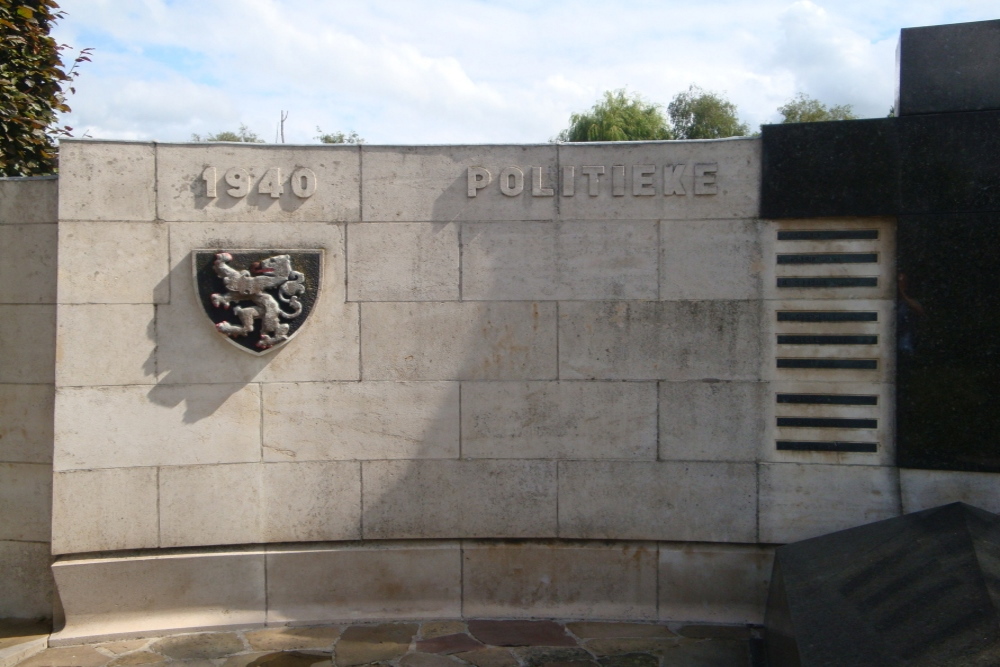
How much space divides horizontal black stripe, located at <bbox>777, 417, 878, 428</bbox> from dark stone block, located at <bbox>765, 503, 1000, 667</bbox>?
0.72 metres

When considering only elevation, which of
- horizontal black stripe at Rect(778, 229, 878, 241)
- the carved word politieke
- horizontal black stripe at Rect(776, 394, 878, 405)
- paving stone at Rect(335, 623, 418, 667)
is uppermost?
the carved word politieke

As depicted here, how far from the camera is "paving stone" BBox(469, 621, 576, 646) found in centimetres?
545

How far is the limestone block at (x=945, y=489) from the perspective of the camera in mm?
5309

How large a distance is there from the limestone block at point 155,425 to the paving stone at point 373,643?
4.49ft

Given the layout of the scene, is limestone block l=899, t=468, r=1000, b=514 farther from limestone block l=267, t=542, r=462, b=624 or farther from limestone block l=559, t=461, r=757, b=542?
limestone block l=267, t=542, r=462, b=624

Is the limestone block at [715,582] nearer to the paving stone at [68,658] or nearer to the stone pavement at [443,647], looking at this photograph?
the stone pavement at [443,647]

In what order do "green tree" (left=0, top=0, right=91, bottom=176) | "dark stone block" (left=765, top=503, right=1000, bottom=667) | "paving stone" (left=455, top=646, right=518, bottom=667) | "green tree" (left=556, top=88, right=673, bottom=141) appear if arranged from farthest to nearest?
"green tree" (left=556, top=88, right=673, bottom=141), "green tree" (left=0, top=0, right=91, bottom=176), "paving stone" (left=455, top=646, right=518, bottom=667), "dark stone block" (left=765, top=503, right=1000, bottom=667)

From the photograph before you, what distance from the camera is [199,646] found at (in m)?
5.46

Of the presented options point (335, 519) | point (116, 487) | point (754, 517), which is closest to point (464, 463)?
point (335, 519)

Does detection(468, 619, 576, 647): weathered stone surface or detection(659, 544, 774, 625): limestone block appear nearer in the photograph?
detection(468, 619, 576, 647): weathered stone surface

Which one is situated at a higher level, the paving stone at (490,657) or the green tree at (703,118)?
the green tree at (703,118)

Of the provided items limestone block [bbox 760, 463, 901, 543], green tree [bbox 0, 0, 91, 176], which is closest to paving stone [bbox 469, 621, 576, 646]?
limestone block [bbox 760, 463, 901, 543]

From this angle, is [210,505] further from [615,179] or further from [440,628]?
[615,179]

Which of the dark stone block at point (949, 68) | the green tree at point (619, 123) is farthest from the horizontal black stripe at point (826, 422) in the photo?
the green tree at point (619, 123)
